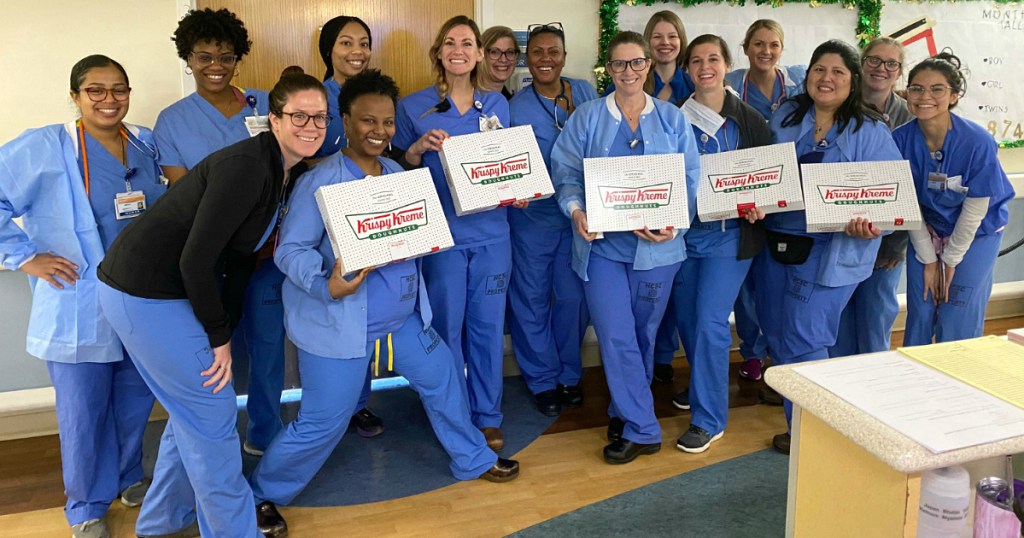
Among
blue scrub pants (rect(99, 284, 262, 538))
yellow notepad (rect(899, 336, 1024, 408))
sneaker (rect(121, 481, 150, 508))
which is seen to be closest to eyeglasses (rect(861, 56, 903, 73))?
yellow notepad (rect(899, 336, 1024, 408))

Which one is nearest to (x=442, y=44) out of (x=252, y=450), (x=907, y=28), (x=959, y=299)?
(x=252, y=450)

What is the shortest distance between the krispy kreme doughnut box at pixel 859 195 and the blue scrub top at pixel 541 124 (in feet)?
3.20

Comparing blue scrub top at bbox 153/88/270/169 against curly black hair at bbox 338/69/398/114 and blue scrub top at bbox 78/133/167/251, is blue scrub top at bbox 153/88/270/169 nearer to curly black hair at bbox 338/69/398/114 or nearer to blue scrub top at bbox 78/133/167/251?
blue scrub top at bbox 78/133/167/251

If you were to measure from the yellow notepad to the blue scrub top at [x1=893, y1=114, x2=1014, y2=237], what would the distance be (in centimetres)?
140

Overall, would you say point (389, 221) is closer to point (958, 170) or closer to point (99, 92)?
point (99, 92)

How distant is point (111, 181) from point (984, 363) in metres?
2.43

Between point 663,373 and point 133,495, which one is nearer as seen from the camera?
point 133,495

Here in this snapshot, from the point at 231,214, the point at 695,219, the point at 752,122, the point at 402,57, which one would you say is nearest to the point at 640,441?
the point at 695,219

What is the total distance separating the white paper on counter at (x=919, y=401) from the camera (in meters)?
1.22

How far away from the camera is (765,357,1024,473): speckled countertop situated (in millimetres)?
1152

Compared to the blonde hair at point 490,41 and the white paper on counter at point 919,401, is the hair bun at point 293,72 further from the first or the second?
the white paper on counter at point 919,401

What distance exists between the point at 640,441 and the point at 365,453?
110 centimetres

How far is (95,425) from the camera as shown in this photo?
96.3 inches

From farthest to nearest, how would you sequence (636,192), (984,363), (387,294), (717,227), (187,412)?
(717,227) → (636,192) → (387,294) → (187,412) → (984,363)
